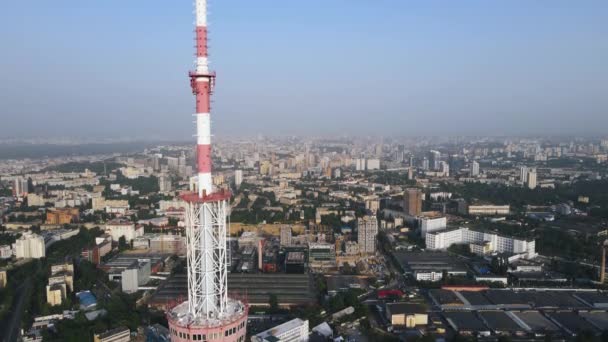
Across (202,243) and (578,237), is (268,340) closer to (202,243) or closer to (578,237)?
(202,243)

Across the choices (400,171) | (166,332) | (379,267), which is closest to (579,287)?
(379,267)

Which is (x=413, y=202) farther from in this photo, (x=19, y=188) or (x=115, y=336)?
(x=19, y=188)

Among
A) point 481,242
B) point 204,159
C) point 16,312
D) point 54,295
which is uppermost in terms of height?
point 204,159

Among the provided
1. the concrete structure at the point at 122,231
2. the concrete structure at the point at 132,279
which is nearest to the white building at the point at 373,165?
the concrete structure at the point at 122,231

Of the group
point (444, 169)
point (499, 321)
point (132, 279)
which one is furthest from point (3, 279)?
point (444, 169)

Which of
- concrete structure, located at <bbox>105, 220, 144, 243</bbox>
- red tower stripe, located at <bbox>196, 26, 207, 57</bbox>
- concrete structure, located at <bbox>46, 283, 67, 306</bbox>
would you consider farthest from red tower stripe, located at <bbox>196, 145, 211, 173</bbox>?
concrete structure, located at <bbox>105, 220, 144, 243</bbox>

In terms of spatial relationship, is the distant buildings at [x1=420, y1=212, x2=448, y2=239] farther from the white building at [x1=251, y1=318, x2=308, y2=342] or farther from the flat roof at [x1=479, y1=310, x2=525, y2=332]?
the white building at [x1=251, y1=318, x2=308, y2=342]

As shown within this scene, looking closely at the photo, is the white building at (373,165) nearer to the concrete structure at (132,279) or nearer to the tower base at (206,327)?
the concrete structure at (132,279)
